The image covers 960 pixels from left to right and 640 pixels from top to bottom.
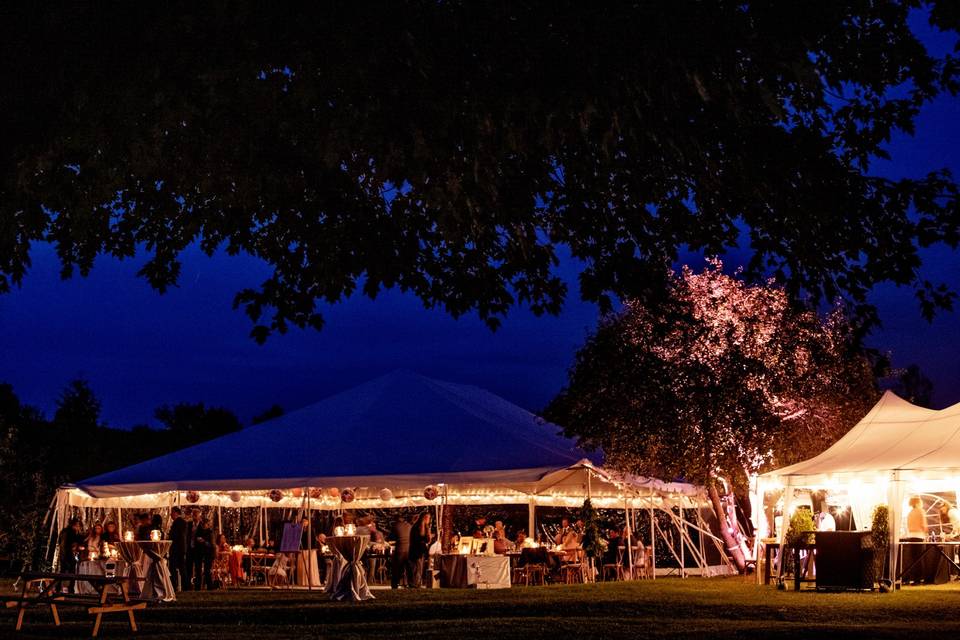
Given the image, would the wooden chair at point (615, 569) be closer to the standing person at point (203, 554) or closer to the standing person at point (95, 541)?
the standing person at point (203, 554)

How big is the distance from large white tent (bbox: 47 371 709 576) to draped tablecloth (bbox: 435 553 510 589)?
134 centimetres

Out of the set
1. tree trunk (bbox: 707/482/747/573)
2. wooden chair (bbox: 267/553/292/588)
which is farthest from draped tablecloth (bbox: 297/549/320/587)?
tree trunk (bbox: 707/482/747/573)

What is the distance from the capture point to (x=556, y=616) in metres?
13.2

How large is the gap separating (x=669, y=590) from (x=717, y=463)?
5.90m

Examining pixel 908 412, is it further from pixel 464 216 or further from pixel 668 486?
pixel 464 216

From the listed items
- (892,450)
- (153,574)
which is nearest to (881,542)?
(892,450)

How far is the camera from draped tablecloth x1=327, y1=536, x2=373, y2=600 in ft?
55.3

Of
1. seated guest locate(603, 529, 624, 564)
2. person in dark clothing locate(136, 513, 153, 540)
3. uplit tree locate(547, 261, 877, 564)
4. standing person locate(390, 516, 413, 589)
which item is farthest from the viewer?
seated guest locate(603, 529, 624, 564)

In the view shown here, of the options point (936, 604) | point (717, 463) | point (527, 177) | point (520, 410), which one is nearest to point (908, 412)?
point (717, 463)

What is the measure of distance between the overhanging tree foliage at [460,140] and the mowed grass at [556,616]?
124 inches

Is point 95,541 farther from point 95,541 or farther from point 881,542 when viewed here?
point 881,542

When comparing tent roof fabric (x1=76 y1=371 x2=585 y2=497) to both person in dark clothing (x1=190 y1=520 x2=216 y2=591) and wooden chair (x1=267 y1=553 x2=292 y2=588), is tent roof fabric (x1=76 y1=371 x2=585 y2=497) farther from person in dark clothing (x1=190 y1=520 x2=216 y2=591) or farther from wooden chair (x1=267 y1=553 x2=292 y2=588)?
wooden chair (x1=267 y1=553 x2=292 y2=588)

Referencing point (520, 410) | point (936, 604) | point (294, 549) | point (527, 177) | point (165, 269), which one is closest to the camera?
point (527, 177)

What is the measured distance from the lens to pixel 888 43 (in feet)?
27.9
